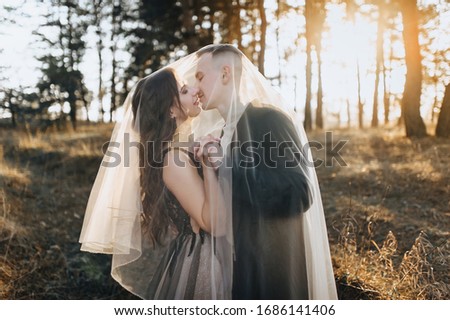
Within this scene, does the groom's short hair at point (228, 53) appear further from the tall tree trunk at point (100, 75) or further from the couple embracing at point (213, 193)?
the tall tree trunk at point (100, 75)

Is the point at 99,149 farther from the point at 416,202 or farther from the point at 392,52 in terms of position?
the point at 392,52

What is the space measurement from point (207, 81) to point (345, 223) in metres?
2.39

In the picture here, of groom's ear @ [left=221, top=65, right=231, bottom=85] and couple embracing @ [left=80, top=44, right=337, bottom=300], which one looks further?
groom's ear @ [left=221, top=65, right=231, bottom=85]

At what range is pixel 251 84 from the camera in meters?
2.92

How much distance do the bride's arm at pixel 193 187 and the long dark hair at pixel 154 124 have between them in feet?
0.61

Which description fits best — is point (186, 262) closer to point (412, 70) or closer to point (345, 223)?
point (345, 223)

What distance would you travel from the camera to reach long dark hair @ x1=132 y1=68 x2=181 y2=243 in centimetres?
279

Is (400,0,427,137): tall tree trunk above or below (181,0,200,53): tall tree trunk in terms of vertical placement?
below

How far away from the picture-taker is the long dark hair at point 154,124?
9.16 ft

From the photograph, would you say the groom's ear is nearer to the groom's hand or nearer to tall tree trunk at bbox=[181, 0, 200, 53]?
the groom's hand

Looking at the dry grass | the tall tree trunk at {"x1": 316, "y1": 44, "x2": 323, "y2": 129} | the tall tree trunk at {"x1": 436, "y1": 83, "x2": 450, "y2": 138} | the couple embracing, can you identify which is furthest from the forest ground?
the tall tree trunk at {"x1": 316, "y1": 44, "x2": 323, "y2": 129}

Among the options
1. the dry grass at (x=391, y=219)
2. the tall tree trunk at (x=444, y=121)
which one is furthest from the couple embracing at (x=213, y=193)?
the tall tree trunk at (x=444, y=121)
